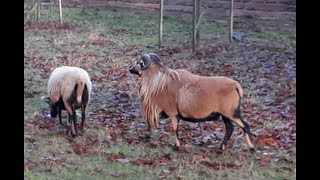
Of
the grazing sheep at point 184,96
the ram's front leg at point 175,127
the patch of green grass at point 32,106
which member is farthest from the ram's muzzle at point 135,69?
the patch of green grass at point 32,106

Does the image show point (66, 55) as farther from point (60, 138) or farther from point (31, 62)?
point (60, 138)

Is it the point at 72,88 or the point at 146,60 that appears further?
the point at 72,88

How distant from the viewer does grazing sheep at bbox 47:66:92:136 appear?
4816 millimetres

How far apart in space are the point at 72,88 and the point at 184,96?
39.1 inches

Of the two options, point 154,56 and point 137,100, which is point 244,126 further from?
point 137,100

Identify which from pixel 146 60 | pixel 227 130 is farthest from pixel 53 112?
pixel 227 130

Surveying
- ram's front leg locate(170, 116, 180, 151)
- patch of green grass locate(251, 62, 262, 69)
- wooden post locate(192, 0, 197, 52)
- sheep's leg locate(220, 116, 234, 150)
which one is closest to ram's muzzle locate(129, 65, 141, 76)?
ram's front leg locate(170, 116, 180, 151)

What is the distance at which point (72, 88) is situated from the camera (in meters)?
4.86

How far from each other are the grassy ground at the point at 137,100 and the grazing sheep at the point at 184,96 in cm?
16

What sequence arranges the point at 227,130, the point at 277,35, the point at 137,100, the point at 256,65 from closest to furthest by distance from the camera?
the point at 227,130, the point at 277,35, the point at 256,65, the point at 137,100

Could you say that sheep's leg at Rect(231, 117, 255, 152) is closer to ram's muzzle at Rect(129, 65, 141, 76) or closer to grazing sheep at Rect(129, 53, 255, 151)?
grazing sheep at Rect(129, 53, 255, 151)

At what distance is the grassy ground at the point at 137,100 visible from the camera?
4.26 metres

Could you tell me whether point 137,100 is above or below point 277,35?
below
